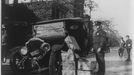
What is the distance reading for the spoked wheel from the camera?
1.98 metres

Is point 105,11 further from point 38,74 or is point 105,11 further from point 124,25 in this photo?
point 38,74

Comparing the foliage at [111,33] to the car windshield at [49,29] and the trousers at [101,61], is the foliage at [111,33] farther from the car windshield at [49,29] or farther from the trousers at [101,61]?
the car windshield at [49,29]

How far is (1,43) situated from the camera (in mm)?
1994

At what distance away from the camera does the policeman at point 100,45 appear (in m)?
2.00

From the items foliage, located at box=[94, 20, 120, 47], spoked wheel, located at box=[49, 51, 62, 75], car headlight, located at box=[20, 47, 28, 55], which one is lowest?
spoked wheel, located at box=[49, 51, 62, 75]

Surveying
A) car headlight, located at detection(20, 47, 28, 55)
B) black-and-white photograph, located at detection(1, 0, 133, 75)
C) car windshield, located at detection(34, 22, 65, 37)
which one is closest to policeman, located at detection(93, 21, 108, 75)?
black-and-white photograph, located at detection(1, 0, 133, 75)

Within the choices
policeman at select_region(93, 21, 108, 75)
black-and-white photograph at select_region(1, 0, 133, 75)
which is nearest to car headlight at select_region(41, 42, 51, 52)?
black-and-white photograph at select_region(1, 0, 133, 75)

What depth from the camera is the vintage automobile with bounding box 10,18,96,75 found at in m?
1.97

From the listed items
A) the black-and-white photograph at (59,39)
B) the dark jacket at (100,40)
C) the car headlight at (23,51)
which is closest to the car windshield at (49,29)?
the black-and-white photograph at (59,39)

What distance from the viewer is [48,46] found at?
198 centimetres

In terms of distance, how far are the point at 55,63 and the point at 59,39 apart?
0.18 metres

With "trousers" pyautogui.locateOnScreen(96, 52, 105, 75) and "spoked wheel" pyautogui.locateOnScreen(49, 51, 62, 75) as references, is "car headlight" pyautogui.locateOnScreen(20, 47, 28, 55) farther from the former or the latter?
"trousers" pyautogui.locateOnScreen(96, 52, 105, 75)

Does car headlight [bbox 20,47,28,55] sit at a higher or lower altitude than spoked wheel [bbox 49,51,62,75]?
higher

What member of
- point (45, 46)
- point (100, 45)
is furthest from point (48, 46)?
point (100, 45)
